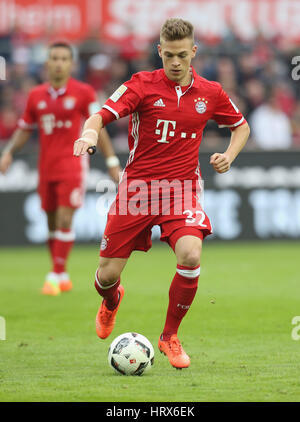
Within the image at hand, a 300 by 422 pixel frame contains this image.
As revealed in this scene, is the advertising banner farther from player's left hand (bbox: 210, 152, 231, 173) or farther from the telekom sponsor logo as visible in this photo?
player's left hand (bbox: 210, 152, 231, 173)

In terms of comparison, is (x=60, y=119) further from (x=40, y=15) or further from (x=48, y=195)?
(x=40, y=15)

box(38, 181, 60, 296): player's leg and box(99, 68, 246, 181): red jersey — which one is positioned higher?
box(99, 68, 246, 181): red jersey

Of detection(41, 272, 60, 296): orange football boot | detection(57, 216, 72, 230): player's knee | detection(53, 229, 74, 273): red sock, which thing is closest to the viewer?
detection(41, 272, 60, 296): orange football boot

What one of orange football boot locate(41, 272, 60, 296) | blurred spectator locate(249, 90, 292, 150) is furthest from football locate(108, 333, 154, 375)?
blurred spectator locate(249, 90, 292, 150)

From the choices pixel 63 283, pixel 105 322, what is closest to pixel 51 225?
pixel 63 283

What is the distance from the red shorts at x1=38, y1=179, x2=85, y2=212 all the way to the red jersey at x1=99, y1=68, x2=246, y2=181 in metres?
3.69

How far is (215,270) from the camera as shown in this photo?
1166 cm

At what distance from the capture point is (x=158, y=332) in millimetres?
7559

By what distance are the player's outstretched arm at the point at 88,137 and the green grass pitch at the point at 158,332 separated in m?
1.50

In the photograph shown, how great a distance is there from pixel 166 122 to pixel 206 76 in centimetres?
890

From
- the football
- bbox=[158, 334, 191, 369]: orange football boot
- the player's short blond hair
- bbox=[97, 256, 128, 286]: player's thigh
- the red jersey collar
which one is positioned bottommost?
bbox=[158, 334, 191, 369]: orange football boot

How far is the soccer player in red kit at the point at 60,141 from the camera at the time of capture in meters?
10.1

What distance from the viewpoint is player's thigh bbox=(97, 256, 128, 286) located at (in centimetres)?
653
